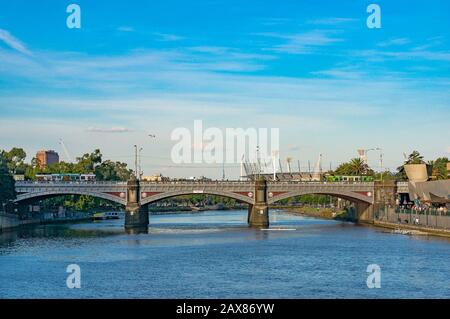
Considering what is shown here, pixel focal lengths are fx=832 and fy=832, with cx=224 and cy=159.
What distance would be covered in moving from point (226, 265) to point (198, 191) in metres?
65.2

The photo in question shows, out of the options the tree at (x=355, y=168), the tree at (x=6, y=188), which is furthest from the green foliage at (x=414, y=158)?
the tree at (x=6, y=188)

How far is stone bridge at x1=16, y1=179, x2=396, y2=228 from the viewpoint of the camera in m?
140

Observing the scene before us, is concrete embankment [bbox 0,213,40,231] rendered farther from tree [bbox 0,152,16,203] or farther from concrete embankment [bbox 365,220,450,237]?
concrete embankment [bbox 365,220,450,237]

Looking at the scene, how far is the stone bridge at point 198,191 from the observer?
14038 cm

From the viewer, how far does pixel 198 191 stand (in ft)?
460

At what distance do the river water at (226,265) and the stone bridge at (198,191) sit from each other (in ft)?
87.7

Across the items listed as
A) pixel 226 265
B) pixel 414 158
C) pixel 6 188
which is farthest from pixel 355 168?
pixel 226 265

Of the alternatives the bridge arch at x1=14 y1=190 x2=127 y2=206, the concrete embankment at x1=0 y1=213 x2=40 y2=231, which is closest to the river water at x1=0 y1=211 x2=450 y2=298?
the concrete embankment at x1=0 y1=213 x2=40 y2=231

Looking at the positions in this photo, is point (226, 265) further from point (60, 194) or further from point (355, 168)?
point (355, 168)

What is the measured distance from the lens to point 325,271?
70.0 meters

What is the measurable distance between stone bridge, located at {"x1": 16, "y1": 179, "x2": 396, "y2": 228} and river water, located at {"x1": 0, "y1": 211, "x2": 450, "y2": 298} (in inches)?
1053

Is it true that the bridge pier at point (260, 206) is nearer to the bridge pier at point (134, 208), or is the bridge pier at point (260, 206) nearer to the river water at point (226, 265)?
the bridge pier at point (134, 208)
